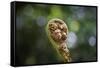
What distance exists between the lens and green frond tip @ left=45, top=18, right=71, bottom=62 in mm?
3131

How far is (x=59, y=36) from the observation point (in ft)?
10.5

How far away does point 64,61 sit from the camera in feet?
10.5

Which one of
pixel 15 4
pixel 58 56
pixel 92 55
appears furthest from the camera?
pixel 92 55

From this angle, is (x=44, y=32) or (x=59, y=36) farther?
(x=59, y=36)

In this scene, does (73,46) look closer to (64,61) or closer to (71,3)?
(64,61)

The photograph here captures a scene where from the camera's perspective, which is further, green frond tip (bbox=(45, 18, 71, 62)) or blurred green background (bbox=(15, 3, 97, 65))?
green frond tip (bbox=(45, 18, 71, 62))

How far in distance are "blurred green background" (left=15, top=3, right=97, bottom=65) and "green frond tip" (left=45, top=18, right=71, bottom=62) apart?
0.05 metres

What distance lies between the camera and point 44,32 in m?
3.08

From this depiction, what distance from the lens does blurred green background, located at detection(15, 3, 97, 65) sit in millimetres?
2961

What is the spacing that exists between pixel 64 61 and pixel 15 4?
89 cm

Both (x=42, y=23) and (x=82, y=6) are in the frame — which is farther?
(x=82, y=6)

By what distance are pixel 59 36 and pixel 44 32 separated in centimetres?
21

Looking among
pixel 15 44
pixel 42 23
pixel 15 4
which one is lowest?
pixel 15 44

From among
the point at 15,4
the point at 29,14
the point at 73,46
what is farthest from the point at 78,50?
the point at 15,4
